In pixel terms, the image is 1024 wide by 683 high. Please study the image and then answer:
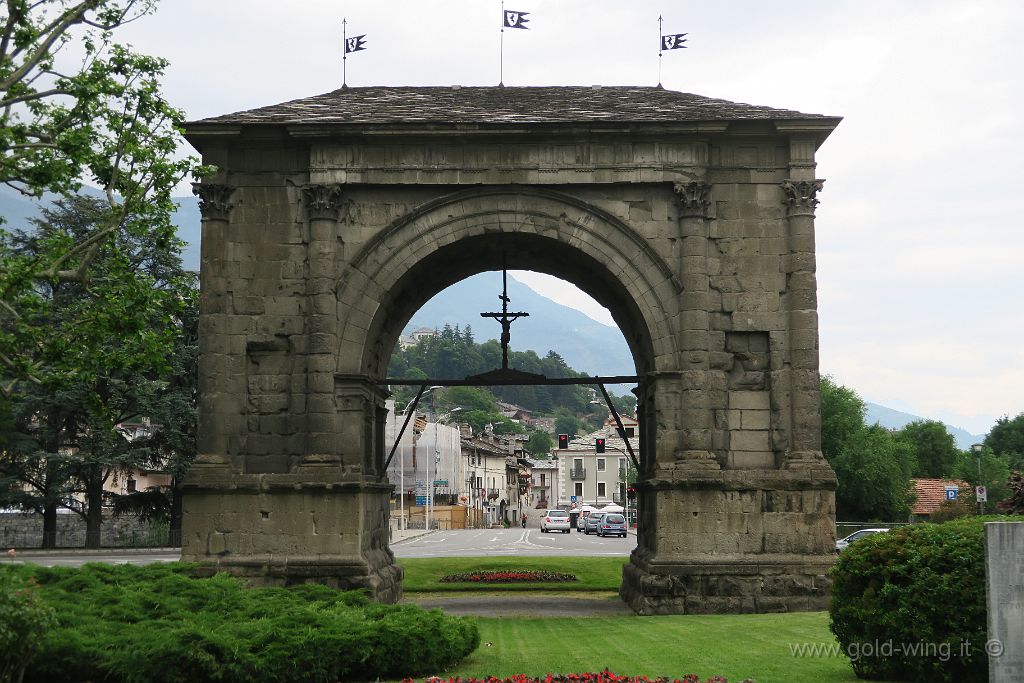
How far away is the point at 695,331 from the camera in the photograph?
65.8 ft

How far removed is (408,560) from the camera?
30.7 meters

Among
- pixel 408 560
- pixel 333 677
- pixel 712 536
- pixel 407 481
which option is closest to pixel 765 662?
pixel 333 677

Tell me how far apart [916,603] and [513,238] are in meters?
12.1

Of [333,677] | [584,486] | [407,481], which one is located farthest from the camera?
[584,486]

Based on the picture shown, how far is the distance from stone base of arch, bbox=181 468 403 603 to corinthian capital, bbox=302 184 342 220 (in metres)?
4.80

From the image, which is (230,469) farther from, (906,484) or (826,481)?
(906,484)

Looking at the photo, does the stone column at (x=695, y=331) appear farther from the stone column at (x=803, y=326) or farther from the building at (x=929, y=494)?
the building at (x=929, y=494)

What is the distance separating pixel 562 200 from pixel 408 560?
13861mm

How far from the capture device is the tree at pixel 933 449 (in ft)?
267

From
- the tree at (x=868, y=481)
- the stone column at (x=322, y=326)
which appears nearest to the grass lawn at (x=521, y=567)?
the stone column at (x=322, y=326)

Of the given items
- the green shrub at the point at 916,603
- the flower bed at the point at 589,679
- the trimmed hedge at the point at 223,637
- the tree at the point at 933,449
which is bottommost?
the flower bed at the point at 589,679

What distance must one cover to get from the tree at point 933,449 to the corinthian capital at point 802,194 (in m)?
65.1

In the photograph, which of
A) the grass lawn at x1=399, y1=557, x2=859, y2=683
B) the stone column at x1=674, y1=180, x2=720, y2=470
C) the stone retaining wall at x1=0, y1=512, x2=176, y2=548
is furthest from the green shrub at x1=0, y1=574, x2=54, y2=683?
the stone retaining wall at x1=0, y1=512, x2=176, y2=548

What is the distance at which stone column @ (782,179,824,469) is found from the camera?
19750mm
